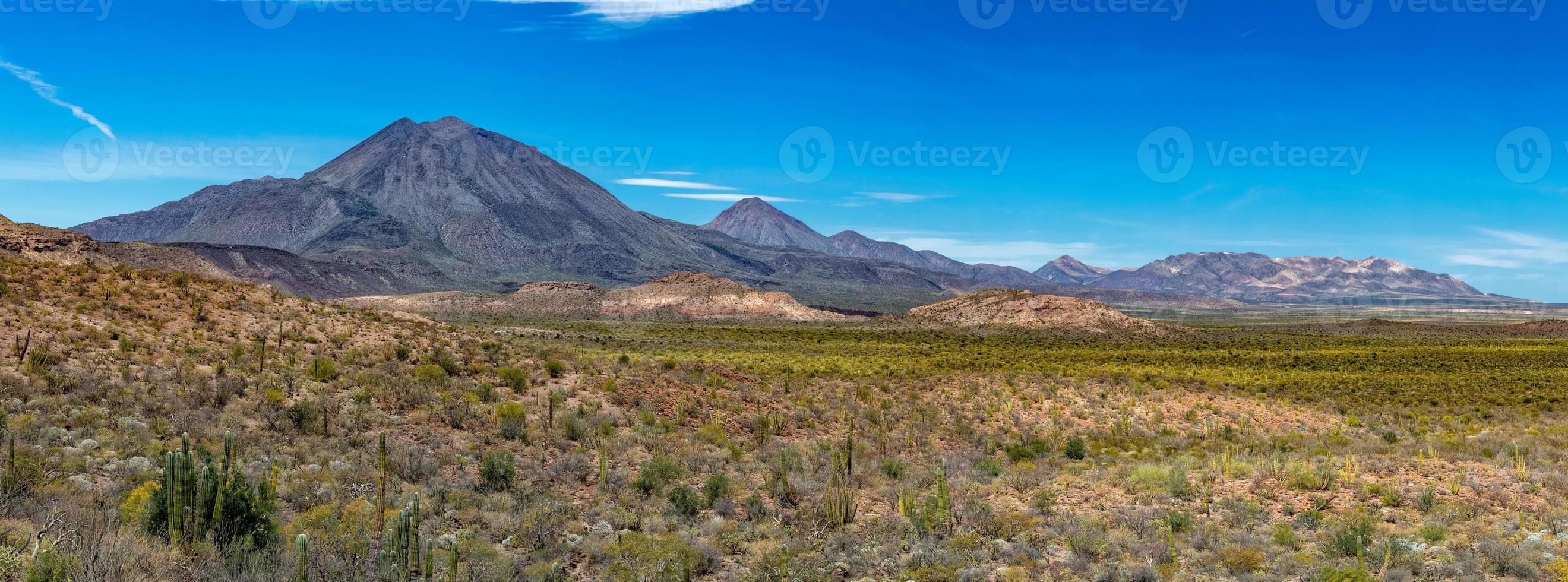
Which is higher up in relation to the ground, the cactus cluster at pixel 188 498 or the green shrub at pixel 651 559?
the cactus cluster at pixel 188 498

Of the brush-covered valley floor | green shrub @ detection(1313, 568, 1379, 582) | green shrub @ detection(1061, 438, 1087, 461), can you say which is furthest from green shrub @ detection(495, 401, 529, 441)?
green shrub @ detection(1313, 568, 1379, 582)

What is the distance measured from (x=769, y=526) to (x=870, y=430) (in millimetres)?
10209

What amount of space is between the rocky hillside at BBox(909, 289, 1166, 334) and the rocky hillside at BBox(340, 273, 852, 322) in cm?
1735

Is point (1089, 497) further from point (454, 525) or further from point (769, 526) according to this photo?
point (454, 525)

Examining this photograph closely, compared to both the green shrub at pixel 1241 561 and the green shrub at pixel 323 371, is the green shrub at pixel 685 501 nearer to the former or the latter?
the green shrub at pixel 1241 561

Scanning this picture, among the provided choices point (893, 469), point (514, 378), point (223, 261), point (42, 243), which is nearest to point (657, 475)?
point (893, 469)

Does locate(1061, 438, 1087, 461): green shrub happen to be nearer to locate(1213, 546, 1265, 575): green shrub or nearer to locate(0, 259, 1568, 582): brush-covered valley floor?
locate(0, 259, 1568, 582): brush-covered valley floor

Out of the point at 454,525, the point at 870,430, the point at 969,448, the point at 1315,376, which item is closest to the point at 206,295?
the point at 454,525

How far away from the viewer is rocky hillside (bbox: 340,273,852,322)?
3994 inches

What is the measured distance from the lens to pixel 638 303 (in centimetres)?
11250

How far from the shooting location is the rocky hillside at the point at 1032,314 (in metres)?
79.2

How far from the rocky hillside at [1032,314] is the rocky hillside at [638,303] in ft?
56.9

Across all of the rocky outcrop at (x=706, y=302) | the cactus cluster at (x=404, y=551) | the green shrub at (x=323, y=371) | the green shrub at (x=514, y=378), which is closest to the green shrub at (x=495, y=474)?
the cactus cluster at (x=404, y=551)

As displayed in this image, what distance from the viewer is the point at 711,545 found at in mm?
9344
